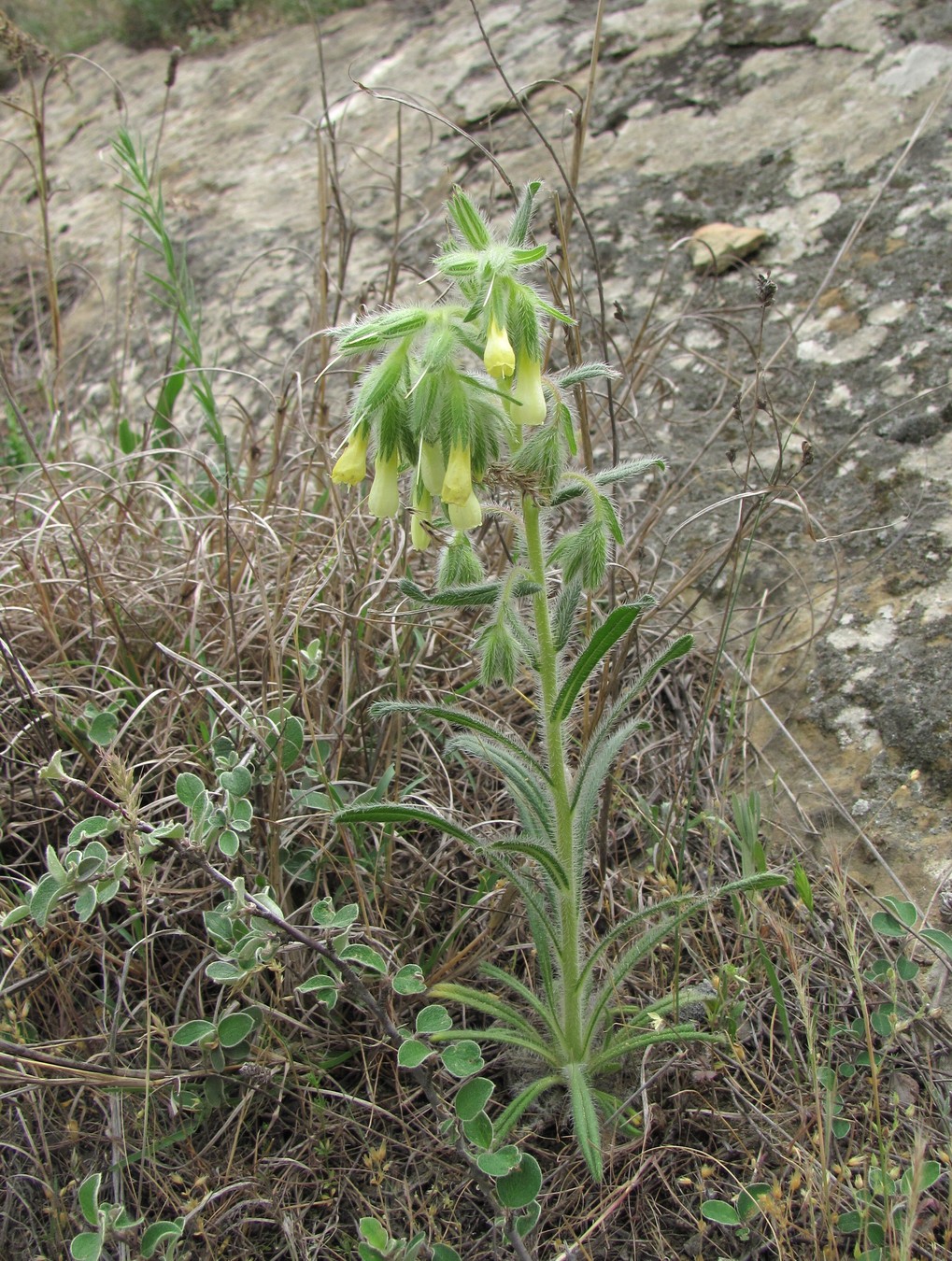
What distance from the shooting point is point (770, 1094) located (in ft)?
5.28

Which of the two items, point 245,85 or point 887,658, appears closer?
point 887,658

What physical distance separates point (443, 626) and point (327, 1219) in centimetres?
121

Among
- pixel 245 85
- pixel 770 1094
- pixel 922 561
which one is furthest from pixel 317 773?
pixel 245 85

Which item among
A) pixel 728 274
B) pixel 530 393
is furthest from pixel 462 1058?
pixel 728 274

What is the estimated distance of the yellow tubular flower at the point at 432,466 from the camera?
1.49 m

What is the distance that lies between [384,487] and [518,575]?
0.27 metres

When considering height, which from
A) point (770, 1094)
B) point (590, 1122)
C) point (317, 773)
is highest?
point (317, 773)

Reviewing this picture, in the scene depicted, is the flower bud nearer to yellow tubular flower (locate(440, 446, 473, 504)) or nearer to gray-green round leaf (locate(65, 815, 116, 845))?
yellow tubular flower (locate(440, 446, 473, 504))

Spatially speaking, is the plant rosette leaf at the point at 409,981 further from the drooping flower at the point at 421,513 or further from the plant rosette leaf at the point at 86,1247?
the drooping flower at the point at 421,513

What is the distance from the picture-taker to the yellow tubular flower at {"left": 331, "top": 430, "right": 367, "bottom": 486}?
155cm

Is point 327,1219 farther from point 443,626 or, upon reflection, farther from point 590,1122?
point 443,626

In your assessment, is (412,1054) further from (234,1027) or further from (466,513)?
(466,513)

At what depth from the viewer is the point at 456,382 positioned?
56.8 inches

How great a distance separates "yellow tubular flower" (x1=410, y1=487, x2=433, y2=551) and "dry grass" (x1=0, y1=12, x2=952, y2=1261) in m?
0.57
